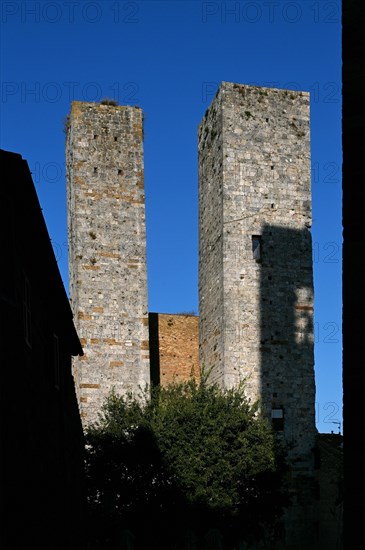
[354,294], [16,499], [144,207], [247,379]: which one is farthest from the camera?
[144,207]

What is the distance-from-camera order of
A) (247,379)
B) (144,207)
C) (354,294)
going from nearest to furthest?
(354,294), (247,379), (144,207)

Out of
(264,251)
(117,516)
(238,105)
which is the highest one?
(238,105)

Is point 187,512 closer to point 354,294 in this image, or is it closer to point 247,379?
point 247,379

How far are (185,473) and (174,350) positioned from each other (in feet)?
27.5

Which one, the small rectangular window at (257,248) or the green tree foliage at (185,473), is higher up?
the small rectangular window at (257,248)

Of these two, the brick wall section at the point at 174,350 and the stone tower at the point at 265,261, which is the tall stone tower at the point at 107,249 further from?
the brick wall section at the point at 174,350

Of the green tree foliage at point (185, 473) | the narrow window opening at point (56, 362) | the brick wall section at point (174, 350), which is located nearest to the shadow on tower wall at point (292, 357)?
the green tree foliage at point (185, 473)

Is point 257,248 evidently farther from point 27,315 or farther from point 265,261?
point 27,315

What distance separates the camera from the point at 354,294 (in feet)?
17.6

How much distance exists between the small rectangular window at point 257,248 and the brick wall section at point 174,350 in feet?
15.0

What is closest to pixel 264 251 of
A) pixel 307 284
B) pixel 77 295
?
pixel 307 284

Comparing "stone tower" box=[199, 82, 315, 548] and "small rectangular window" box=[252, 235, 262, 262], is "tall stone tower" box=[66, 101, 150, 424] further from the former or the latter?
"small rectangular window" box=[252, 235, 262, 262]

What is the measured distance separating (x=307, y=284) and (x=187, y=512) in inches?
374

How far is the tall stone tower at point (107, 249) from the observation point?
27469 mm
